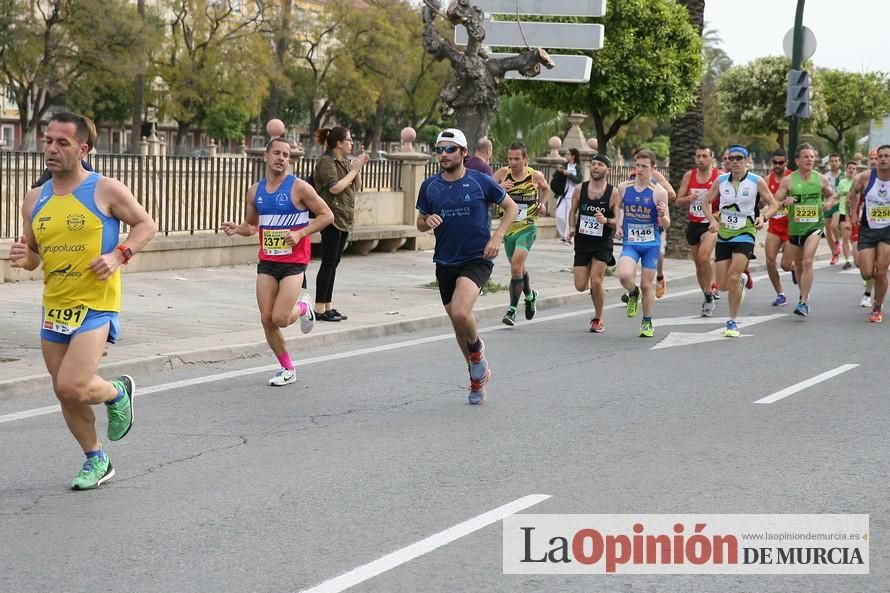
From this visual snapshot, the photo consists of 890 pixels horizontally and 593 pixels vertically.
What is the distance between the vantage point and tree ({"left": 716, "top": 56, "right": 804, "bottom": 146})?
51062mm

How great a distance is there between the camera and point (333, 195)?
14.3 meters

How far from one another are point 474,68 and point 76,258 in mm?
11570

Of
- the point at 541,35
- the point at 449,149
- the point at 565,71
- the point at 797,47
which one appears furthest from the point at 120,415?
the point at 797,47

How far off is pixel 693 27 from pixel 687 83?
7.27 feet

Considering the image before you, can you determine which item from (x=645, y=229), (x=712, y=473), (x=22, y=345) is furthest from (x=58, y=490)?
(x=645, y=229)

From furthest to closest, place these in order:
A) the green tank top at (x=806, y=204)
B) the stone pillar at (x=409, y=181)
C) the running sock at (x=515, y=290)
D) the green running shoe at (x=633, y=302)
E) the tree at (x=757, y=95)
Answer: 1. the tree at (x=757, y=95)
2. the stone pillar at (x=409, y=181)
3. the green tank top at (x=806, y=204)
4. the running sock at (x=515, y=290)
5. the green running shoe at (x=633, y=302)

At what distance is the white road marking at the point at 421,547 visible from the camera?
17.0 feet

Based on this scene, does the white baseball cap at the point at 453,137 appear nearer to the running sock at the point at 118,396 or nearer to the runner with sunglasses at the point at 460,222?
the runner with sunglasses at the point at 460,222

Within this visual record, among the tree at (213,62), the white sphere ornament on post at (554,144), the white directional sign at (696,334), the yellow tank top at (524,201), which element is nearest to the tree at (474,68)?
the yellow tank top at (524,201)

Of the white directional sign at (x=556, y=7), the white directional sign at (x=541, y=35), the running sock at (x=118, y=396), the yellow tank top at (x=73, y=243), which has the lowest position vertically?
the running sock at (x=118, y=396)

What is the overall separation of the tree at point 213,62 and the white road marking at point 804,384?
170ft

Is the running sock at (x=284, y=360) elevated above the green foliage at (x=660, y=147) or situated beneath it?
situated beneath

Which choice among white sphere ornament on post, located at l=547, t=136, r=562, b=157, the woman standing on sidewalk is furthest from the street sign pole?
the woman standing on sidewalk

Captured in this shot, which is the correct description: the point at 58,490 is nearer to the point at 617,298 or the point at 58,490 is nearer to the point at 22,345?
the point at 22,345
